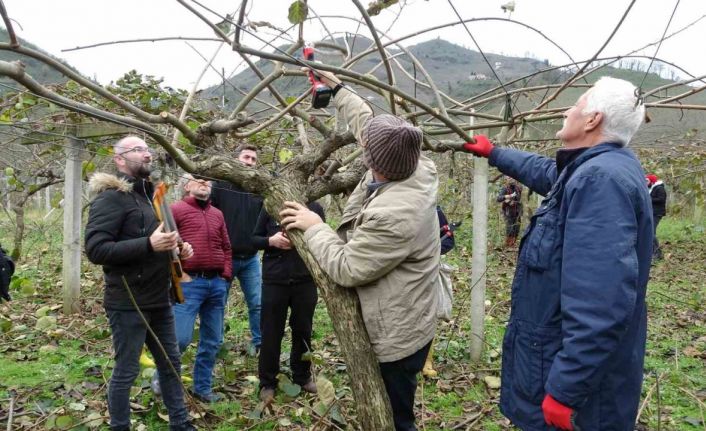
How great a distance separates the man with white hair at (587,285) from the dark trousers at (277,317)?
70.9 inches

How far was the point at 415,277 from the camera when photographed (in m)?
1.86

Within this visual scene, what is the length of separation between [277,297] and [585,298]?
2.29m

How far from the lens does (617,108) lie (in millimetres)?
1637

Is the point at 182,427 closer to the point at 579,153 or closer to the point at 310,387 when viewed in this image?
the point at 310,387

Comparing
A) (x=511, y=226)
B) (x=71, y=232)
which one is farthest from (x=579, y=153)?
(x=511, y=226)

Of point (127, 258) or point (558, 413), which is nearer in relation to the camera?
point (558, 413)

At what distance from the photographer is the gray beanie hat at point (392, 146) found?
1771 millimetres

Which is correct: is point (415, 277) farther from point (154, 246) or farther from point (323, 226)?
point (154, 246)

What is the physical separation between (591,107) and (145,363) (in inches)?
118

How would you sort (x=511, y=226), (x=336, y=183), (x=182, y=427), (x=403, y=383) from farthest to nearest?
(x=511, y=226) → (x=182, y=427) → (x=336, y=183) → (x=403, y=383)

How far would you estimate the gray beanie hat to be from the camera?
177cm

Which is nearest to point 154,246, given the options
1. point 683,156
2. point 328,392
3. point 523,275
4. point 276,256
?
point 276,256

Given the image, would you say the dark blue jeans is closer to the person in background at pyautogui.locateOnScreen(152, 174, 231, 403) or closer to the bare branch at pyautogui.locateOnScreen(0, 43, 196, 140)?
the person in background at pyautogui.locateOnScreen(152, 174, 231, 403)

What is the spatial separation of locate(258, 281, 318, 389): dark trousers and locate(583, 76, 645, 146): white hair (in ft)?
7.35
